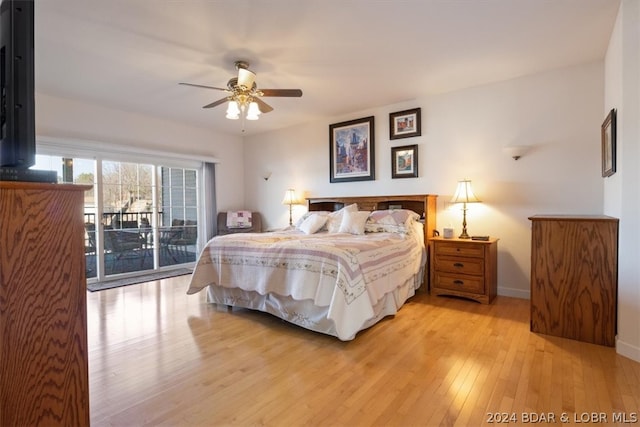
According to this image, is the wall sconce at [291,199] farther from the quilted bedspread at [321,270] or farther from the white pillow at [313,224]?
the quilted bedspread at [321,270]

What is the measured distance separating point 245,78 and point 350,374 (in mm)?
2529

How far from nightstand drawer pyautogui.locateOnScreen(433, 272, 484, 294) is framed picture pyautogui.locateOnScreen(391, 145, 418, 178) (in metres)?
1.40

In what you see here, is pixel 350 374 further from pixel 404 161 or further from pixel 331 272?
pixel 404 161

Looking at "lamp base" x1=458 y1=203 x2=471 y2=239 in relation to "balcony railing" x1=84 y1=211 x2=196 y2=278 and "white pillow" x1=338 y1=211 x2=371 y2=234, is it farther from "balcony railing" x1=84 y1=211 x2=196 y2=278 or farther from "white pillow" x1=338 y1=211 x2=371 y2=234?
"balcony railing" x1=84 y1=211 x2=196 y2=278

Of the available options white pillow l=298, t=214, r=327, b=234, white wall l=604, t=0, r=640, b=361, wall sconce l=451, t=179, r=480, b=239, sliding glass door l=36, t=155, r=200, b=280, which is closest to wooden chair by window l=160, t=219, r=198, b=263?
sliding glass door l=36, t=155, r=200, b=280

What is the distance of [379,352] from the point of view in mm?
2273

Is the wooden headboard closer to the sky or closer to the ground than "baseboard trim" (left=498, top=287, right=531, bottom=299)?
closer to the sky

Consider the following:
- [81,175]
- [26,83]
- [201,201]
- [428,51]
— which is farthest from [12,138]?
[201,201]

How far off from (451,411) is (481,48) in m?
2.91

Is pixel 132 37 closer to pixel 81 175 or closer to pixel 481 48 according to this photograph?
A: pixel 81 175

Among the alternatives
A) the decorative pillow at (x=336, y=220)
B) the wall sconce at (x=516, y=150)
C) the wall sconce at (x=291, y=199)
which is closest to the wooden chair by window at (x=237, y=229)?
the wall sconce at (x=291, y=199)

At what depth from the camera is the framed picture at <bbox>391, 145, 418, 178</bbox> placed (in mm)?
4238

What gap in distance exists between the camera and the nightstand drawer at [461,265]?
3352mm

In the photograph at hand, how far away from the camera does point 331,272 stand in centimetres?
244
